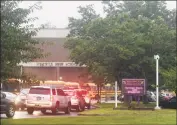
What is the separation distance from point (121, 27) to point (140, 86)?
5297 mm

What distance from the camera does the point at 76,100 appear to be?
3288 cm

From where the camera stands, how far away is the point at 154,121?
20109mm

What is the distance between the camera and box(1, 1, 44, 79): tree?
1373 cm

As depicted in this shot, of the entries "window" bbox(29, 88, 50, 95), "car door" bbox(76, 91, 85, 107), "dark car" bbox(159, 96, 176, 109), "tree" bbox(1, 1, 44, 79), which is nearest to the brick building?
"car door" bbox(76, 91, 85, 107)

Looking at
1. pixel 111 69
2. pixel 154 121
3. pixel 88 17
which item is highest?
pixel 88 17

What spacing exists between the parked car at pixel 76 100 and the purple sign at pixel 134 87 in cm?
360

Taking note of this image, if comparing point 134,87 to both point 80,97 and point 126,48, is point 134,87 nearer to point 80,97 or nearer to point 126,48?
point 126,48

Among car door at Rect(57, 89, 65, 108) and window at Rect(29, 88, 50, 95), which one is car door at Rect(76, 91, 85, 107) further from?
window at Rect(29, 88, 50, 95)

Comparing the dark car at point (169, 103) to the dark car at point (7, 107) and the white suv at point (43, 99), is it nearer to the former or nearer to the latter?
the white suv at point (43, 99)

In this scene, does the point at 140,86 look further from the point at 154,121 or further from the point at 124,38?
the point at 154,121

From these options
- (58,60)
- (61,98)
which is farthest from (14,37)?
(58,60)

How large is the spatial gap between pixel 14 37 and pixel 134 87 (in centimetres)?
1845

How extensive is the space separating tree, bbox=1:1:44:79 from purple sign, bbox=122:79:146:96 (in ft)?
50.9

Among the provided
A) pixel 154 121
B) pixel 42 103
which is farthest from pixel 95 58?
pixel 154 121
